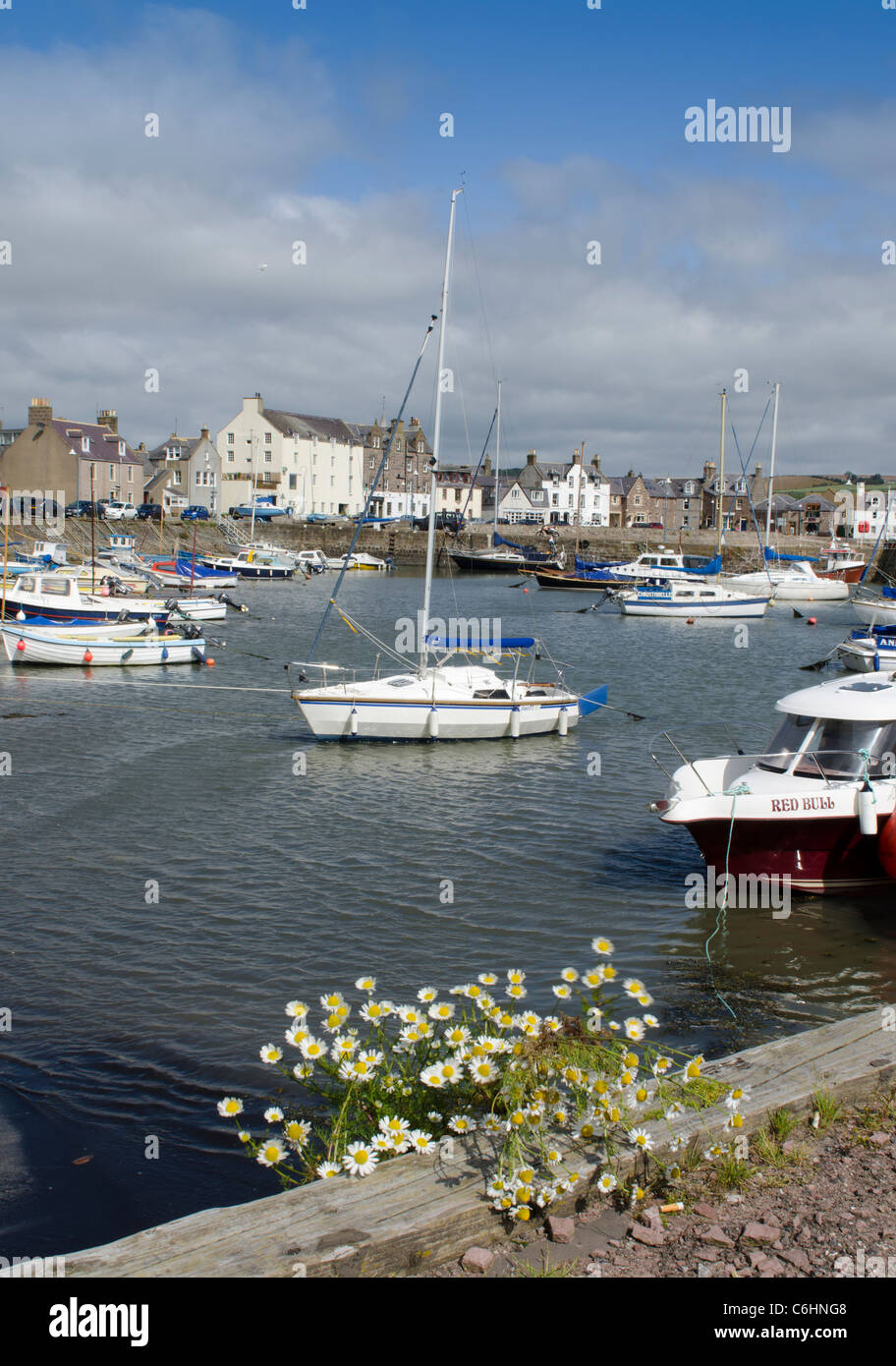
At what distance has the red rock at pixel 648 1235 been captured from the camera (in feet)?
17.0

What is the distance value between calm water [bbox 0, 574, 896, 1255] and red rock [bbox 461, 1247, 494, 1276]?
11.5 ft

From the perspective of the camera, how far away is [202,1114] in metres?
9.31

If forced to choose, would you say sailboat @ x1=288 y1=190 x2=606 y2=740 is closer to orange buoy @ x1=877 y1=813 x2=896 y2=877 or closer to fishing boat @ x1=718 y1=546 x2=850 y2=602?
orange buoy @ x1=877 y1=813 x2=896 y2=877

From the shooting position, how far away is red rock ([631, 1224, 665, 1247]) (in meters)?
5.19

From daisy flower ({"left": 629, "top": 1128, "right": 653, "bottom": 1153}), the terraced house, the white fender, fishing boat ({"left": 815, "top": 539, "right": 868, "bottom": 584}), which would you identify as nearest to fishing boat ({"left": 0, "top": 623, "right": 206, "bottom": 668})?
the white fender

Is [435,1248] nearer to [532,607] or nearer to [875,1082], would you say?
[875,1082]

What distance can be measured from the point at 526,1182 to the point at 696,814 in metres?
9.26

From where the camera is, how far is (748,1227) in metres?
5.25

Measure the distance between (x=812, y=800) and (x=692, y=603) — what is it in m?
52.4

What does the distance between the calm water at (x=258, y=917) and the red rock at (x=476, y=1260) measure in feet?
11.5

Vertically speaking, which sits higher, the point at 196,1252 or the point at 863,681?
the point at 863,681

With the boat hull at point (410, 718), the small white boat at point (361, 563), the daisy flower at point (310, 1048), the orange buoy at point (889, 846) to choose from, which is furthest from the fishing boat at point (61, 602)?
the small white boat at point (361, 563)

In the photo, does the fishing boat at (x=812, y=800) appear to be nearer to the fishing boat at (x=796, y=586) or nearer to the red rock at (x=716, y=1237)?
the red rock at (x=716, y=1237)
